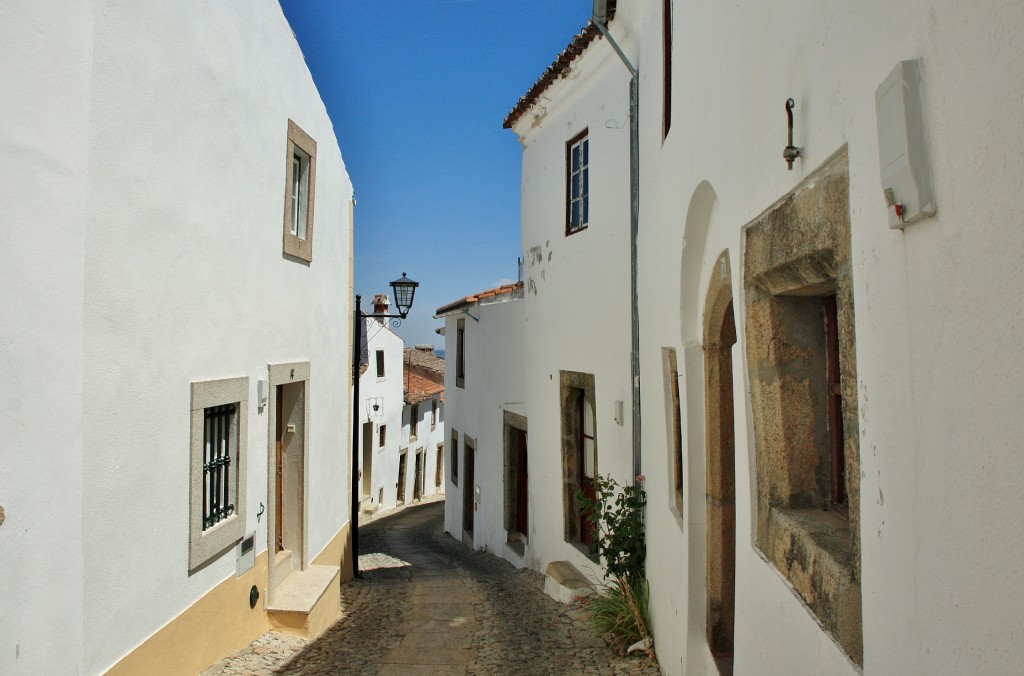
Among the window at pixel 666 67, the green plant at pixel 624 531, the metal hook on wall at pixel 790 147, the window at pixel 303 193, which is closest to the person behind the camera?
the metal hook on wall at pixel 790 147

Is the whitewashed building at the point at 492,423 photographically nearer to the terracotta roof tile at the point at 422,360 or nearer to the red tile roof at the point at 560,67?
the red tile roof at the point at 560,67

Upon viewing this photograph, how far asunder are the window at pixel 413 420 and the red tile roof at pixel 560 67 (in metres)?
20.9

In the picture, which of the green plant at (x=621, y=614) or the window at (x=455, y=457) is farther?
the window at (x=455, y=457)

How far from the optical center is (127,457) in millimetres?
4699

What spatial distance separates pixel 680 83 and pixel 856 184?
3148 millimetres

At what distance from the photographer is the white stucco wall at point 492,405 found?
463 inches

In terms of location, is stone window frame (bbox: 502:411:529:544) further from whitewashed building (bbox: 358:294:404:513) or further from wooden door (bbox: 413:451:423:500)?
wooden door (bbox: 413:451:423:500)

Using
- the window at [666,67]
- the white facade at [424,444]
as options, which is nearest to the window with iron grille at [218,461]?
the window at [666,67]

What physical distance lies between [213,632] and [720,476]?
396cm

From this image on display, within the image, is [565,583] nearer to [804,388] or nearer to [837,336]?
[804,388]

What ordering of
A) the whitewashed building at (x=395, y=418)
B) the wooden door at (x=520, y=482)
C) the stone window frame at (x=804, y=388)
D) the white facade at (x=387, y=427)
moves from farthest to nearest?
the whitewashed building at (x=395, y=418) < the white facade at (x=387, y=427) < the wooden door at (x=520, y=482) < the stone window frame at (x=804, y=388)

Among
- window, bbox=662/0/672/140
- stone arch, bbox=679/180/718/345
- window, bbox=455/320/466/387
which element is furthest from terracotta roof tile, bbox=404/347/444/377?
stone arch, bbox=679/180/718/345

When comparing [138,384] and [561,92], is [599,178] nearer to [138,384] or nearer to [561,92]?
[561,92]

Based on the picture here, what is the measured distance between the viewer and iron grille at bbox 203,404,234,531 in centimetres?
605
